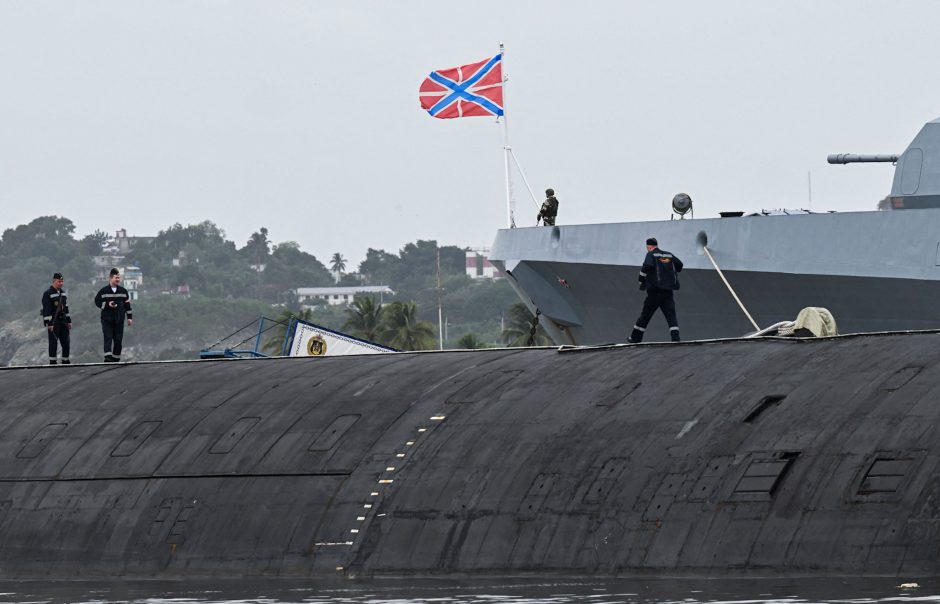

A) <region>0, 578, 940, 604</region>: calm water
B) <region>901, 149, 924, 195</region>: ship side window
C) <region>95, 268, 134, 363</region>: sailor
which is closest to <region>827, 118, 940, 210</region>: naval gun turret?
<region>901, 149, 924, 195</region>: ship side window

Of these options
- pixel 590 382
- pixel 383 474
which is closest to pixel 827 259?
pixel 590 382

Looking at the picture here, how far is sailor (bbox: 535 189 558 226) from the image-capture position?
43781 millimetres

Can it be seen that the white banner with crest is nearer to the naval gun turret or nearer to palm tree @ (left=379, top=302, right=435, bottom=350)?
the naval gun turret

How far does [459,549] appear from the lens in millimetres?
18609

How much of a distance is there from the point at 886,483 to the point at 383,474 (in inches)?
258

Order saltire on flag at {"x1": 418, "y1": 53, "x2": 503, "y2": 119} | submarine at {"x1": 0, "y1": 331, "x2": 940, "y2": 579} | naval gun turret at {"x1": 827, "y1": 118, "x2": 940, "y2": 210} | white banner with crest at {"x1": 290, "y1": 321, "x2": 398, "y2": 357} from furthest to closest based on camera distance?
saltire on flag at {"x1": 418, "y1": 53, "x2": 503, "y2": 119}, white banner with crest at {"x1": 290, "y1": 321, "x2": 398, "y2": 357}, naval gun turret at {"x1": 827, "y1": 118, "x2": 940, "y2": 210}, submarine at {"x1": 0, "y1": 331, "x2": 940, "y2": 579}

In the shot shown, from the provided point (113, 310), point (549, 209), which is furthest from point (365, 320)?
point (113, 310)

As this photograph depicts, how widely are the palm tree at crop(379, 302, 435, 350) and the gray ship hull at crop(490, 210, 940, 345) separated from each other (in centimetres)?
6590

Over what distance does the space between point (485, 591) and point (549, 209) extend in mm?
26781

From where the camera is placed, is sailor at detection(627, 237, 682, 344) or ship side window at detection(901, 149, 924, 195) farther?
ship side window at detection(901, 149, 924, 195)

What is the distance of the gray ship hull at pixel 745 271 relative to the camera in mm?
36375

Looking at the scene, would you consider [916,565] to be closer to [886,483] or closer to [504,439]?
[886,483]

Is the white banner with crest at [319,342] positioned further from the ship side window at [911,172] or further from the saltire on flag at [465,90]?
the ship side window at [911,172]

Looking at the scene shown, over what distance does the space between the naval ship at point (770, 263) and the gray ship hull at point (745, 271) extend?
25 millimetres
